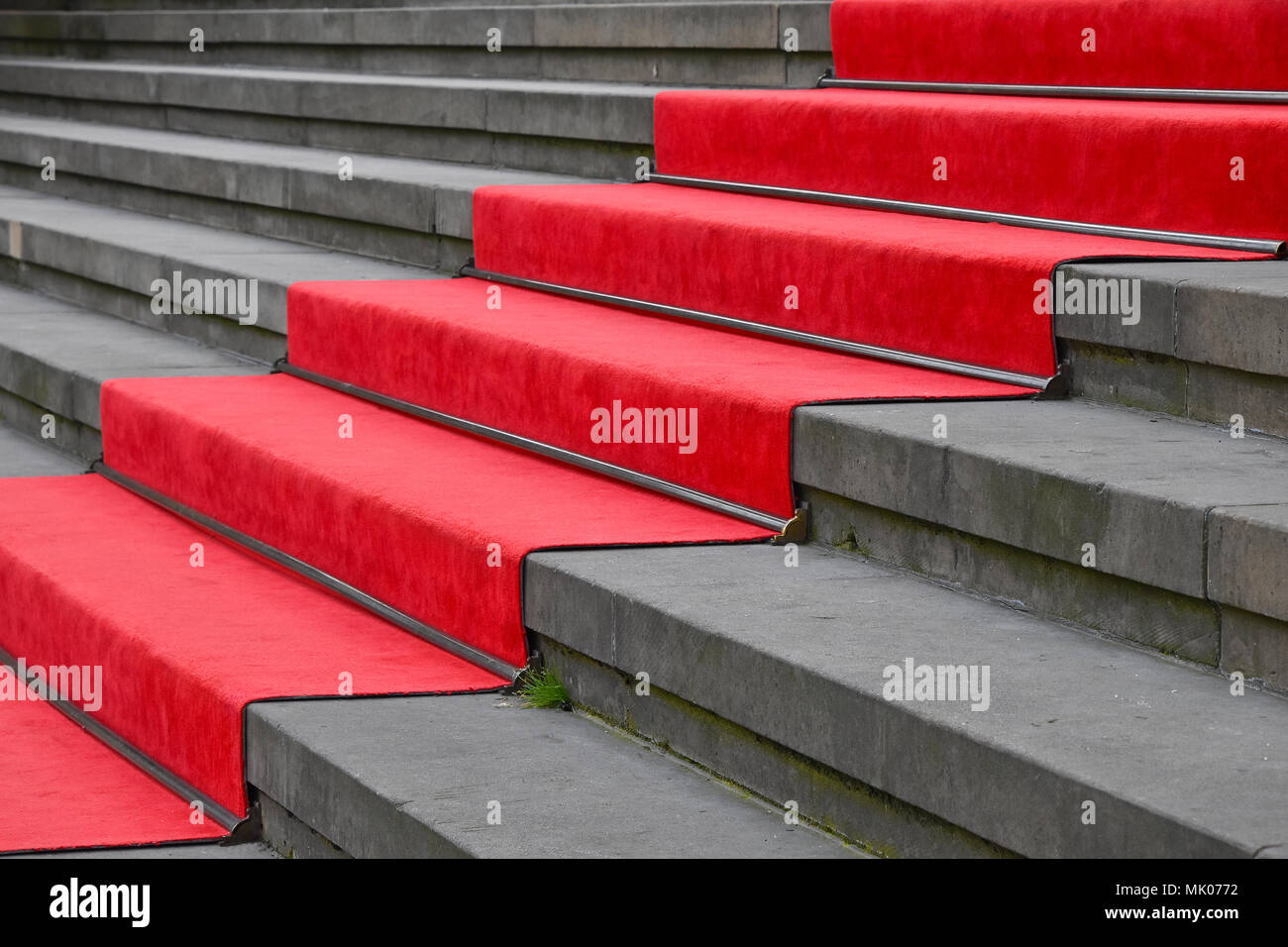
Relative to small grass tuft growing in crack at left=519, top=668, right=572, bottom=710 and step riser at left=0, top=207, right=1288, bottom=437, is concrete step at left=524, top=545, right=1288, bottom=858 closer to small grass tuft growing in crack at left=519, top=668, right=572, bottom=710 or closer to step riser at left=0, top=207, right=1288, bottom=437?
small grass tuft growing in crack at left=519, top=668, right=572, bottom=710

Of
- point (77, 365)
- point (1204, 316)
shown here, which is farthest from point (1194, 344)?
point (77, 365)

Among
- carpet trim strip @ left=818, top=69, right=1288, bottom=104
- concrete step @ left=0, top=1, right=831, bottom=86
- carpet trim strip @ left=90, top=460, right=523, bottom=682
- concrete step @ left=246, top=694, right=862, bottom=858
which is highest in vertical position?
concrete step @ left=0, top=1, right=831, bottom=86

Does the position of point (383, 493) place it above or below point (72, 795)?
above

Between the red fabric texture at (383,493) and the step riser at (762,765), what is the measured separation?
15 cm

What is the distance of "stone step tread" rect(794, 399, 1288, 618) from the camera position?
1.61 m

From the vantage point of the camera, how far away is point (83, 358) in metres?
3.70

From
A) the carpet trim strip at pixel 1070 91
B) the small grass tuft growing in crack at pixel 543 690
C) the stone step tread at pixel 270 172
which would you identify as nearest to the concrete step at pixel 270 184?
the stone step tread at pixel 270 172

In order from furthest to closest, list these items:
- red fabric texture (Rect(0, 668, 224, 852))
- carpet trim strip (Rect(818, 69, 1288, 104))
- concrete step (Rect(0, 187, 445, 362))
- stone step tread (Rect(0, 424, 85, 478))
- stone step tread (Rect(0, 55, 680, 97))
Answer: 1. stone step tread (Rect(0, 55, 680, 97))
2. concrete step (Rect(0, 187, 445, 362))
3. stone step tread (Rect(0, 424, 85, 478))
4. carpet trim strip (Rect(818, 69, 1288, 104))
5. red fabric texture (Rect(0, 668, 224, 852))

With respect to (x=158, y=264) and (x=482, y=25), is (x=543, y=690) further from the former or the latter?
(x=482, y=25)

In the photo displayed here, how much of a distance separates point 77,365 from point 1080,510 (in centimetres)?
252

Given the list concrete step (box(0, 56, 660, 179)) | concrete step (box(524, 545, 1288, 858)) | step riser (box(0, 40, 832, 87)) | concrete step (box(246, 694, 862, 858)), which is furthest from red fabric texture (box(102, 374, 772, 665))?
step riser (box(0, 40, 832, 87))

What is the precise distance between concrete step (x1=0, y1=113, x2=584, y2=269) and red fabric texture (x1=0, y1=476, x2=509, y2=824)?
2.93ft
